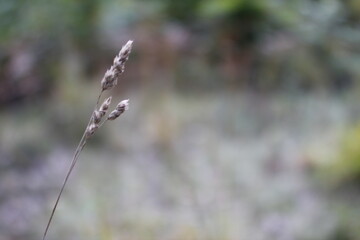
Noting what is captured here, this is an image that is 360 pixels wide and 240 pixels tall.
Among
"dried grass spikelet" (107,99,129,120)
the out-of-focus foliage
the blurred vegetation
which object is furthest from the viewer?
the blurred vegetation

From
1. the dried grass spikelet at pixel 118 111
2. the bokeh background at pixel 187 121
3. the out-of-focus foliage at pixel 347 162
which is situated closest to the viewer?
the dried grass spikelet at pixel 118 111

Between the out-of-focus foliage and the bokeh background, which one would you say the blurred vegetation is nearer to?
the bokeh background

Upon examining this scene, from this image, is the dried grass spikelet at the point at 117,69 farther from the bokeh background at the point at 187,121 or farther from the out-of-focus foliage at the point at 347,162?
the out-of-focus foliage at the point at 347,162

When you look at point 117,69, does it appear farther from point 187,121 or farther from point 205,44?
point 205,44

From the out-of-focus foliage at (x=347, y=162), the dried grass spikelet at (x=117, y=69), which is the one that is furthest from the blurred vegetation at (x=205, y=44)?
the dried grass spikelet at (x=117, y=69)

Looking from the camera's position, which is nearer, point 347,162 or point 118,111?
point 118,111

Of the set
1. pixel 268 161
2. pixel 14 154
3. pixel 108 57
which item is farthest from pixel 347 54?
pixel 14 154

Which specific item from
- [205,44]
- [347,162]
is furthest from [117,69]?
[205,44]

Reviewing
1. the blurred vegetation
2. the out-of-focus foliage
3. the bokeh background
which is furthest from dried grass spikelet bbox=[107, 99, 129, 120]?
the blurred vegetation
